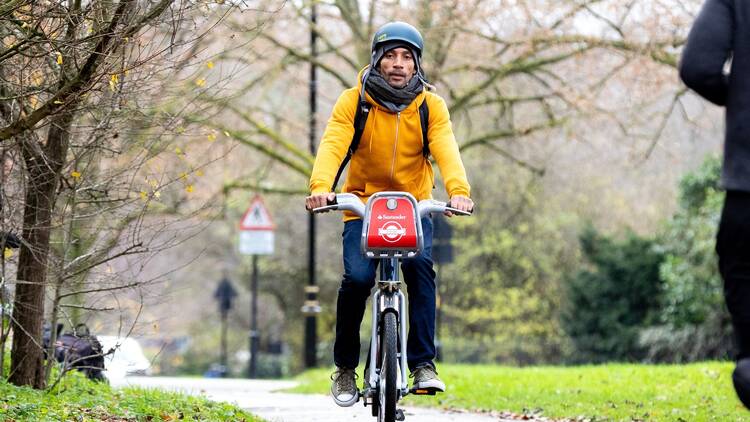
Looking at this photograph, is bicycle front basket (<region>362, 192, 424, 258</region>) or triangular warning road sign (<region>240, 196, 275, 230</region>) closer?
bicycle front basket (<region>362, 192, 424, 258</region>)

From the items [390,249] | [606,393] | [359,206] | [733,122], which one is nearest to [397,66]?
[359,206]

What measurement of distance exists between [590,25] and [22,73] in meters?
14.9

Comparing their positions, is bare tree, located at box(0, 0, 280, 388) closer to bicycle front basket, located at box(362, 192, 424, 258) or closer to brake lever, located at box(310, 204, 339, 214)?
brake lever, located at box(310, 204, 339, 214)

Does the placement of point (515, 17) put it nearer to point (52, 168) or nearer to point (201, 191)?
point (201, 191)

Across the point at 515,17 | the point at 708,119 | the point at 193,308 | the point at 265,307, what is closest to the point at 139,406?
the point at 515,17

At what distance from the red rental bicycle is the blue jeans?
10.7 inches

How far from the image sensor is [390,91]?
6.45 meters

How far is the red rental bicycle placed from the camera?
6.01m

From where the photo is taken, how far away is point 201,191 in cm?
2197

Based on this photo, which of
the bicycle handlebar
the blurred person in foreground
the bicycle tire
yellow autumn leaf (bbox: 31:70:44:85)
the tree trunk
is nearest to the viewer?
the blurred person in foreground

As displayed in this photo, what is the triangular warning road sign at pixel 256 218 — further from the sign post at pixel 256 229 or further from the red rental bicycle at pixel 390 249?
the red rental bicycle at pixel 390 249

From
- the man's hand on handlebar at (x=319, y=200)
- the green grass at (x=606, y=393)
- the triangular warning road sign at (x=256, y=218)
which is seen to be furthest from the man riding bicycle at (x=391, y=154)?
the triangular warning road sign at (x=256, y=218)

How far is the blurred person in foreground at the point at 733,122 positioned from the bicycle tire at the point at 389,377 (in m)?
2.25

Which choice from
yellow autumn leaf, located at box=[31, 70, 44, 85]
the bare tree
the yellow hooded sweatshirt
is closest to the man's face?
the yellow hooded sweatshirt
